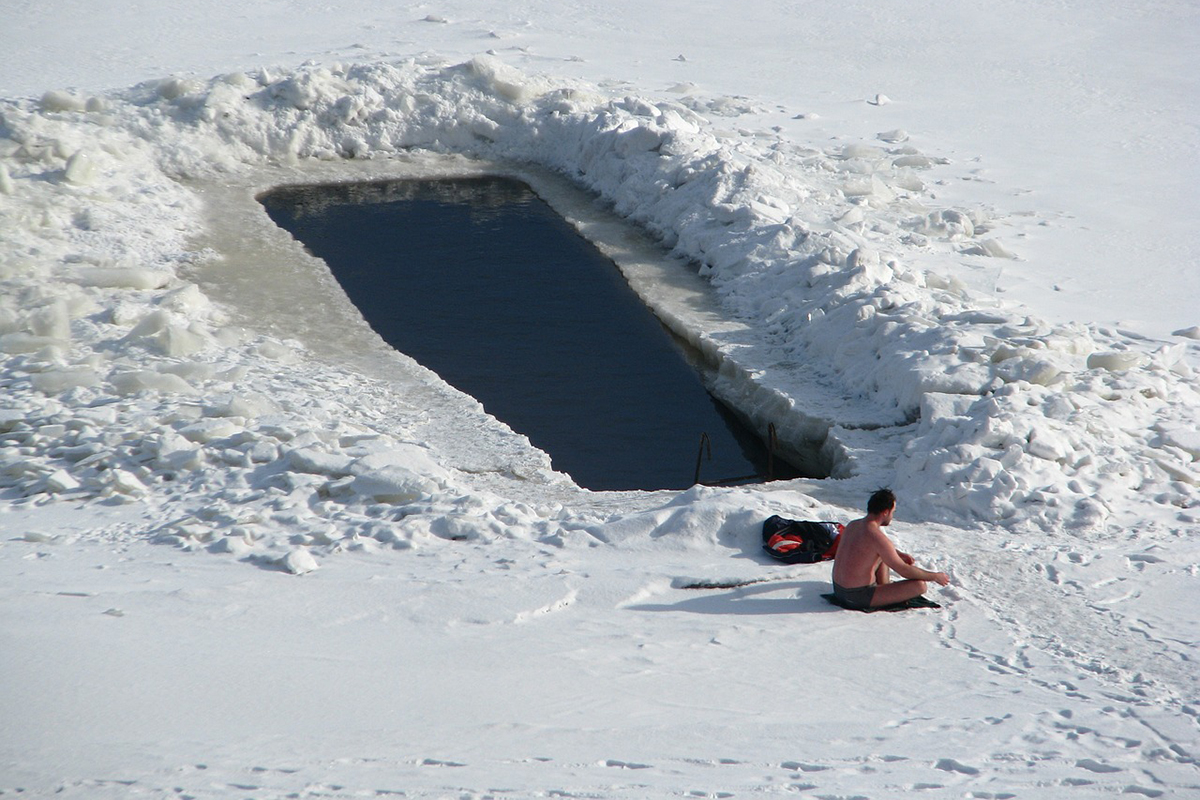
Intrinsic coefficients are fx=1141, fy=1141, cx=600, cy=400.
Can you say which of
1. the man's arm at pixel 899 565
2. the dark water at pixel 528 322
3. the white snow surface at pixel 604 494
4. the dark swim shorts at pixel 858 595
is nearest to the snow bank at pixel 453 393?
the white snow surface at pixel 604 494

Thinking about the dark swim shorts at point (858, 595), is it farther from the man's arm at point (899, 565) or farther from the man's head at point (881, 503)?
the man's head at point (881, 503)

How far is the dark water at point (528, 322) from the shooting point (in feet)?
28.1

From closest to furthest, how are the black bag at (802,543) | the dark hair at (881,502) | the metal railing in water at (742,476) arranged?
the dark hair at (881,502)
the black bag at (802,543)
the metal railing in water at (742,476)

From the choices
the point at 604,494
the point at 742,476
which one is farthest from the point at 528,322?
the point at 604,494

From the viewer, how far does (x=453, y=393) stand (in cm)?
870

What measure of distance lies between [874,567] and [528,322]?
17.1 ft

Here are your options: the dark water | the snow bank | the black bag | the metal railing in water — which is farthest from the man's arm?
the dark water

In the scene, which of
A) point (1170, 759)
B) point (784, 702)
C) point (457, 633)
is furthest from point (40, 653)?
point (1170, 759)

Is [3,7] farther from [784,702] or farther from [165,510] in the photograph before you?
[784,702]

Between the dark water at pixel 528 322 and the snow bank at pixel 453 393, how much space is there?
53 cm

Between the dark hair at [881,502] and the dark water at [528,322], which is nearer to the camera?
the dark hair at [881,502]

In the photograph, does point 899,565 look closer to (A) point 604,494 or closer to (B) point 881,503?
(B) point 881,503

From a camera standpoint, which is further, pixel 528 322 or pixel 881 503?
pixel 528 322

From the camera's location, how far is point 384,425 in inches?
318
